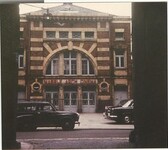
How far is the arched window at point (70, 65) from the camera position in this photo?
7.57m

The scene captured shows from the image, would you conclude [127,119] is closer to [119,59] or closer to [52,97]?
[119,59]

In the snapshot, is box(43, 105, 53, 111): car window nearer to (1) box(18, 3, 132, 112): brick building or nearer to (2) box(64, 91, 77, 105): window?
(1) box(18, 3, 132, 112): brick building

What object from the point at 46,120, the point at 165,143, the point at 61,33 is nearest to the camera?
the point at 165,143

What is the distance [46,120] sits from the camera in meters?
8.25

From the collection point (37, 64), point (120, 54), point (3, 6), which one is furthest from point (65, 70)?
point (3, 6)

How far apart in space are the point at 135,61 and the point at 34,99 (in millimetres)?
1915

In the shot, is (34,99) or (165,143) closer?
(165,143)

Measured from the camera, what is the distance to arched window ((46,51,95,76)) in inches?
298

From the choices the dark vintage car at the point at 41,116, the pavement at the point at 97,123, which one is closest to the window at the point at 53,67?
the dark vintage car at the point at 41,116

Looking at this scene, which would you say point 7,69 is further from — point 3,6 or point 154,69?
point 154,69

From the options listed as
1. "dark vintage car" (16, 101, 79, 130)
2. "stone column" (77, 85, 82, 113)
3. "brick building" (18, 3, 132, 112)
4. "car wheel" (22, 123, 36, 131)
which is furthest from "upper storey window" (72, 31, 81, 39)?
"car wheel" (22, 123, 36, 131)

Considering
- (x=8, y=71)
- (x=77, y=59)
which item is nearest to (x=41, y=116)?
(x=77, y=59)

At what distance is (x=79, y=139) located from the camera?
758 cm

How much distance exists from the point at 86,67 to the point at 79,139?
1.27 m
